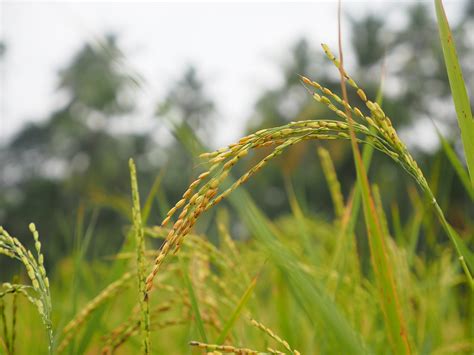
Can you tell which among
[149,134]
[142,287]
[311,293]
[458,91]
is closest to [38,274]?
[142,287]

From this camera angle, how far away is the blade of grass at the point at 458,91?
728 millimetres

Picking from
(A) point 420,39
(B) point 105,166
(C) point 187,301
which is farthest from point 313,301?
(A) point 420,39

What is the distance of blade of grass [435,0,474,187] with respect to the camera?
728 millimetres

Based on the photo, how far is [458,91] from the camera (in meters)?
0.74

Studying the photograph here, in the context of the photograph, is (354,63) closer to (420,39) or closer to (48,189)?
(420,39)

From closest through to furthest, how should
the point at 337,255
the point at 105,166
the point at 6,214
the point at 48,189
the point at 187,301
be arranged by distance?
the point at 187,301 < the point at 337,255 < the point at 6,214 < the point at 48,189 < the point at 105,166

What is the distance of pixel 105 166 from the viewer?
1300 inches

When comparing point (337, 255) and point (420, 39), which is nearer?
point (337, 255)

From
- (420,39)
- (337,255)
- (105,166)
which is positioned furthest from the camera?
(420,39)

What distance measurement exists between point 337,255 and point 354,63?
37.3 metres

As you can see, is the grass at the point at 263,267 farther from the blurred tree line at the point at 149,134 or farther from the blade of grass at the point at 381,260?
the blurred tree line at the point at 149,134

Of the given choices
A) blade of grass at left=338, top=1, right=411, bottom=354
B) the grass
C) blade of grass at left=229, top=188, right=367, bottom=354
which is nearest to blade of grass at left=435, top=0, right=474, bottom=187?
the grass

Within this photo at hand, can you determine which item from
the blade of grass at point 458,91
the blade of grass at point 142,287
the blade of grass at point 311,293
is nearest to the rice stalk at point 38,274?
the blade of grass at point 142,287

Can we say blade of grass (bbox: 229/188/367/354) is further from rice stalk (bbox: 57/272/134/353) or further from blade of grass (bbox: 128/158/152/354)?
rice stalk (bbox: 57/272/134/353)
